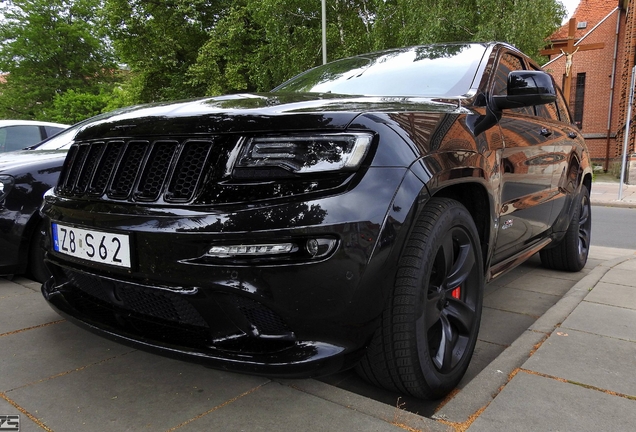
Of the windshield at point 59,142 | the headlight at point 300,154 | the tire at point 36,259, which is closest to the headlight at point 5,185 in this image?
the tire at point 36,259

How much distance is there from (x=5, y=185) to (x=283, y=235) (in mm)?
2828

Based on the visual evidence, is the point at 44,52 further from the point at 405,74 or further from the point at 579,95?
the point at 405,74

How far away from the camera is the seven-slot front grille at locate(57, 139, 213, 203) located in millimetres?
1773

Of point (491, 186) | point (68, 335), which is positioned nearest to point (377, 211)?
point (491, 186)

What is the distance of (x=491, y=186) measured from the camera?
2441mm

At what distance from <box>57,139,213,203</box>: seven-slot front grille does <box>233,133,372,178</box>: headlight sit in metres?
0.15

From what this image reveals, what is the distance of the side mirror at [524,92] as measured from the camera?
2473 mm

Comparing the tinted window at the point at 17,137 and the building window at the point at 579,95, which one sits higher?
the tinted window at the point at 17,137

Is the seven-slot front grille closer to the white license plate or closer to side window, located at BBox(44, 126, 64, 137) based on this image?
the white license plate

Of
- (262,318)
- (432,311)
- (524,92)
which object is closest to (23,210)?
(262,318)

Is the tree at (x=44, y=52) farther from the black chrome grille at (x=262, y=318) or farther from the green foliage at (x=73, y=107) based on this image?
the black chrome grille at (x=262, y=318)

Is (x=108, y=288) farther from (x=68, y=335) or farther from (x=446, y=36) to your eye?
(x=446, y=36)

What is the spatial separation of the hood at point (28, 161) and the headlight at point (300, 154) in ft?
8.23

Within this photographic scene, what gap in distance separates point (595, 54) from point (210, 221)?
28419mm
